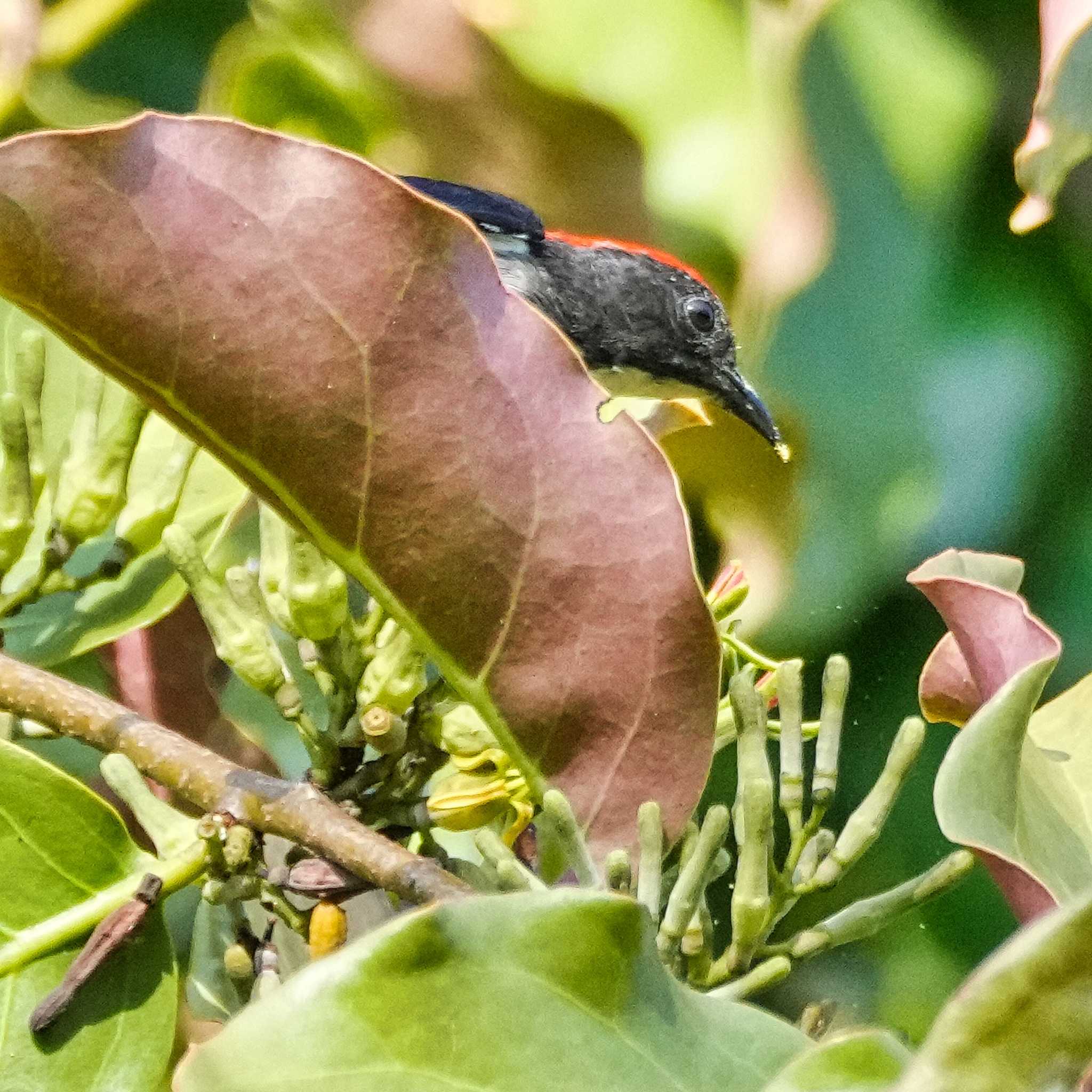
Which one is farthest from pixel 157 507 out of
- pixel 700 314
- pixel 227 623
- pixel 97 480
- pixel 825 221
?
pixel 700 314

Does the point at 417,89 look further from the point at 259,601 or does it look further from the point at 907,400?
the point at 259,601

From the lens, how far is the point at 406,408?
0.43 meters

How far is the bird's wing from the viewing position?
1.03m

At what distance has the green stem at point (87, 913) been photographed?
445 millimetres

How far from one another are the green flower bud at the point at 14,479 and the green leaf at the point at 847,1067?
380 mm

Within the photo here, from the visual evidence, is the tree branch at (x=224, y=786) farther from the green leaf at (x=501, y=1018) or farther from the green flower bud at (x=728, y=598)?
the green flower bud at (x=728, y=598)

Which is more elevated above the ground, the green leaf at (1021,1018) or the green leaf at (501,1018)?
the green leaf at (1021,1018)

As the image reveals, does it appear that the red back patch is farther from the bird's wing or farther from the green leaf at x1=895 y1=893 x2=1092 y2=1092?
the green leaf at x1=895 y1=893 x2=1092 y2=1092

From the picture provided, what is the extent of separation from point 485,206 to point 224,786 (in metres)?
0.79

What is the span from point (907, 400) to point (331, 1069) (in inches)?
25.0

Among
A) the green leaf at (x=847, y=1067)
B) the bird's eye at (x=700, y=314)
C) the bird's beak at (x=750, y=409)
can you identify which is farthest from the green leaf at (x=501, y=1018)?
the bird's eye at (x=700, y=314)

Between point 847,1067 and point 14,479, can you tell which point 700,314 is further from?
point 847,1067

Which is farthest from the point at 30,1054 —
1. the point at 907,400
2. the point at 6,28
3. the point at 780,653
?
the point at 6,28

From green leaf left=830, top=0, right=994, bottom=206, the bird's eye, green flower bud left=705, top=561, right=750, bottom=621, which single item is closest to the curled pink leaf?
green flower bud left=705, top=561, right=750, bottom=621
